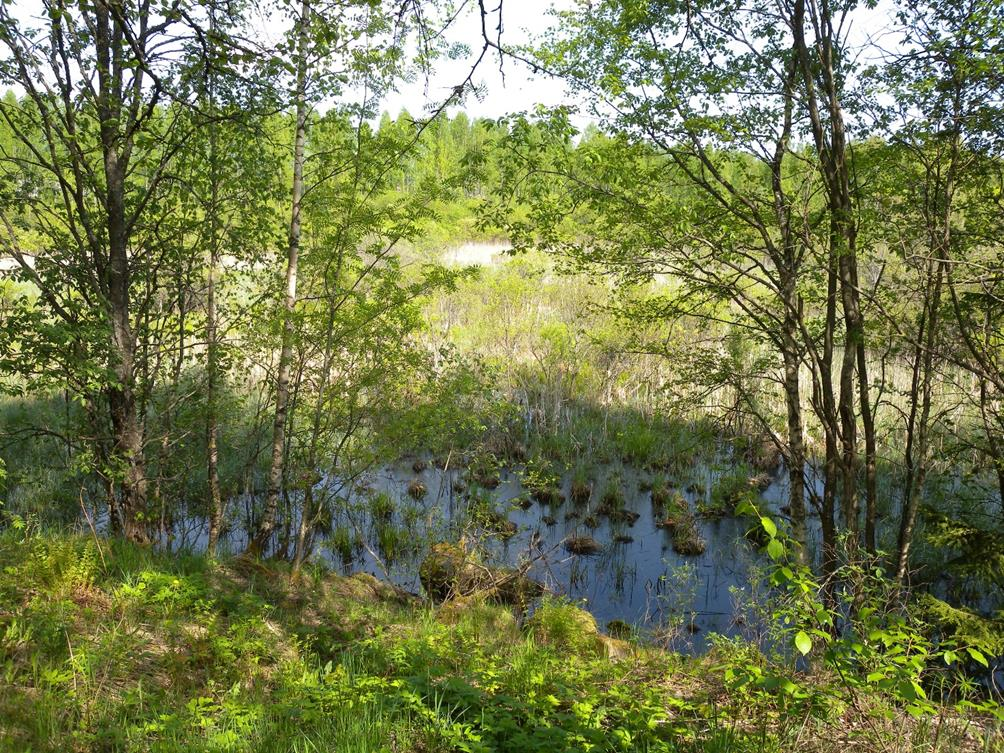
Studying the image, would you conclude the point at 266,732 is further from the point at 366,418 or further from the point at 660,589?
the point at 660,589

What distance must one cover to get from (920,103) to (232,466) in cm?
926

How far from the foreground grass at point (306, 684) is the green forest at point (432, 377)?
0.03 metres

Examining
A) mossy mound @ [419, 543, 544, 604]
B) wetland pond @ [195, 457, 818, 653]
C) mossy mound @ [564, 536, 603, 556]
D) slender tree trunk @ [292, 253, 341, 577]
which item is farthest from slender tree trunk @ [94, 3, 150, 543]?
mossy mound @ [564, 536, 603, 556]

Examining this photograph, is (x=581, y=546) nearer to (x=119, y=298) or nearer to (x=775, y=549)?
(x=119, y=298)

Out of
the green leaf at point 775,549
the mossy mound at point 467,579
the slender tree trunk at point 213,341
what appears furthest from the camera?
the mossy mound at point 467,579

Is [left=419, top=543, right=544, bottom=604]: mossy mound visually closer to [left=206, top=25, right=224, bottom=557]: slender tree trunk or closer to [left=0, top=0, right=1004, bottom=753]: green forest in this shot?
[left=0, top=0, right=1004, bottom=753]: green forest

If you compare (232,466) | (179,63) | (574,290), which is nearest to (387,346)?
(179,63)

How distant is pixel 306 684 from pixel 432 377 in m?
4.04

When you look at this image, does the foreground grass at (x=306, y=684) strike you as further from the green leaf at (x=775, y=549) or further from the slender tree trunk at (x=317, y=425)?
the green leaf at (x=775, y=549)

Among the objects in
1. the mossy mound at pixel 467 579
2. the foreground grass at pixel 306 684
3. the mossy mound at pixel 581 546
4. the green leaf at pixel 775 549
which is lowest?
the mossy mound at pixel 581 546

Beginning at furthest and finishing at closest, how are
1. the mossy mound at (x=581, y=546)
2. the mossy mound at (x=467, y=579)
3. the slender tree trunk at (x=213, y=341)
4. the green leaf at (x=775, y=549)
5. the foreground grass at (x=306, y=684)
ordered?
the mossy mound at (x=581, y=546), the mossy mound at (x=467, y=579), the slender tree trunk at (x=213, y=341), the foreground grass at (x=306, y=684), the green leaf at (x=775, y=549)

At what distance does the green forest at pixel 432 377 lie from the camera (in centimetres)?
368

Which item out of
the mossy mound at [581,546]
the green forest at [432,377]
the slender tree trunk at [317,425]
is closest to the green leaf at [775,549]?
the green forest at [432,377]

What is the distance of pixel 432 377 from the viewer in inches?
299
